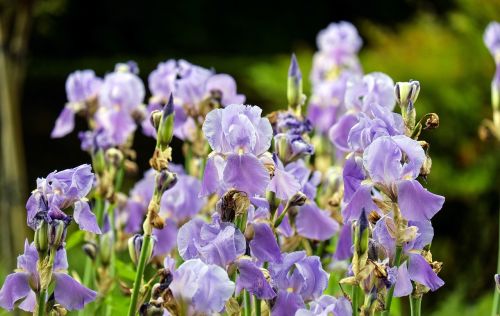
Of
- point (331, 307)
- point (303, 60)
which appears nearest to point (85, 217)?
point (331, 307)

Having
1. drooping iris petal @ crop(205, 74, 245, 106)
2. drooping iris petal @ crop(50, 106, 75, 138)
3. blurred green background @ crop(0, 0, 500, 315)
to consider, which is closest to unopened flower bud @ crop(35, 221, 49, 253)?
drooping iris petal @ crop(205, 74, 245, 106)

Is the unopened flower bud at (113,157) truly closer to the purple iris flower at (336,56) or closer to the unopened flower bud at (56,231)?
the unopened flower bud at (56,231)

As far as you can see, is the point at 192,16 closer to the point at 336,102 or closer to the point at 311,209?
the point at 336,102

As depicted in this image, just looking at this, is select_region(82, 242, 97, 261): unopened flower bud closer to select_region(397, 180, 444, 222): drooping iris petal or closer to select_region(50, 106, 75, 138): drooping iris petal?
select_region(50, 106, 75, 138): drooping iris petal

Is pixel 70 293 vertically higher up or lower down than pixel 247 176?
lower down

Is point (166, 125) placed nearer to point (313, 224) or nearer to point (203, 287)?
point (203, 287)
